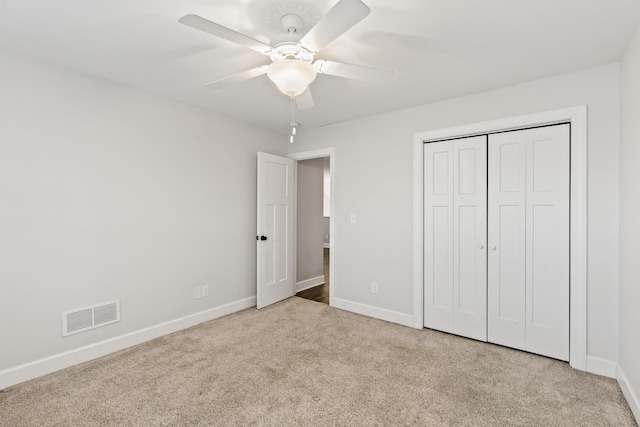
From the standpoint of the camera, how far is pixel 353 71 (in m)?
1.79

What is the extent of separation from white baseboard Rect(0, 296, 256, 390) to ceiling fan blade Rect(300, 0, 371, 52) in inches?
111

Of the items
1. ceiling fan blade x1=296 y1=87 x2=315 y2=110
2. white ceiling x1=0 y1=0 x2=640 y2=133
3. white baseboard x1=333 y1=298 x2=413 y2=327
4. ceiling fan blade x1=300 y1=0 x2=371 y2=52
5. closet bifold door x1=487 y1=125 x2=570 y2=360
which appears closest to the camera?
ceiling fan blade x1=300 y1=0 x2=371 y2=52

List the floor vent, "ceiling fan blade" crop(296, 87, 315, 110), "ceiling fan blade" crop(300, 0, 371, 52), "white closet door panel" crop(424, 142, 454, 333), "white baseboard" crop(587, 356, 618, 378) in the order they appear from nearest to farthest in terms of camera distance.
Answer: "ceiling fan blade" crop(300, 0, 371, 52)
"ceiling fan blade" crop(296, 87, 315, 110)
"white baseboard" crop(587, 356, 618, 378)
the floor vent
"white closet door panel" crop(424, 142, 454, 333)

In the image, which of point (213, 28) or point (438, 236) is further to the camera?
point (438, 236)

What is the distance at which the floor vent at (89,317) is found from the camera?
7.87 ft

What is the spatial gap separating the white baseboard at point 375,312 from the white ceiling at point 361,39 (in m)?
2.30

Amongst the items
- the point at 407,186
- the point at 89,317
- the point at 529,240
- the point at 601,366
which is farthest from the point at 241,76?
the point at 601,366

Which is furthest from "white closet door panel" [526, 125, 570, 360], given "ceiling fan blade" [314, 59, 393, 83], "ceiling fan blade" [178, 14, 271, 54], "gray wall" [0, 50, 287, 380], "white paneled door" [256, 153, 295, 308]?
"gray wall" [0, 50, 287, 380]

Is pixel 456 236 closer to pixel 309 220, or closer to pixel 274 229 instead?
pixel 274 229

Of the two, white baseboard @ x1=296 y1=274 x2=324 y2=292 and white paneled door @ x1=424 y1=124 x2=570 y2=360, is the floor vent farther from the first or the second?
white paneled door @ x1=424 y1=124 x2=570 y2=360

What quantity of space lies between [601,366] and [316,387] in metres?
2.14

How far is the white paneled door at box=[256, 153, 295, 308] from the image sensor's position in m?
3.79

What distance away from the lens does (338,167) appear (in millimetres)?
3787

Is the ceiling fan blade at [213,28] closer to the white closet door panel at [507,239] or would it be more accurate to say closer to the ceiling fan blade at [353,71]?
the ceiling fan blade at [353,71]
